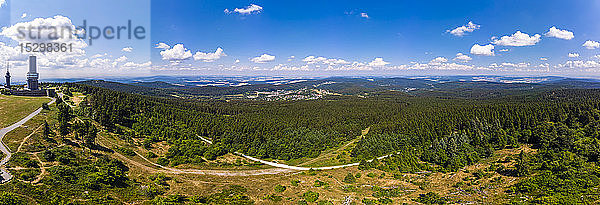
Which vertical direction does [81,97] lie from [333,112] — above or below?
above

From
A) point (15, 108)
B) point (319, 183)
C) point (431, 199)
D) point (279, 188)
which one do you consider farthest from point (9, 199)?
point (15, 108)

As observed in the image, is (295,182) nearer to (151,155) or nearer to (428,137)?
(151,155)

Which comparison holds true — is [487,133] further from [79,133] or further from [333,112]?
[79,133]

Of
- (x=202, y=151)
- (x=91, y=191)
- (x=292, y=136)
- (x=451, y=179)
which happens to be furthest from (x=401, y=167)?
(x=91, y=191)

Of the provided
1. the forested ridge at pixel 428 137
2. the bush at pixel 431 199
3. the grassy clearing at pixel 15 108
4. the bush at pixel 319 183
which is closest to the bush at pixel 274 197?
the bush at pixel 319 183

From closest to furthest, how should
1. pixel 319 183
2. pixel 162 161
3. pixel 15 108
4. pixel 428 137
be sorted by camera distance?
pixel 319 183 < pixel 162 161 < pixel 15 108 < pixel 428 137

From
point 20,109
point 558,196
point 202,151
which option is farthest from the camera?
point 202,151
